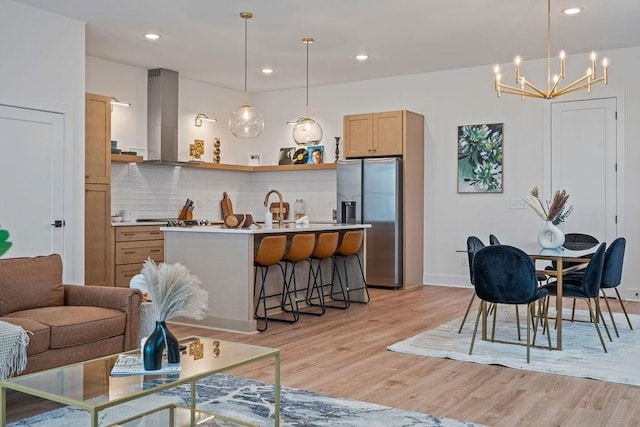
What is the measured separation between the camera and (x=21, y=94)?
5562 mm

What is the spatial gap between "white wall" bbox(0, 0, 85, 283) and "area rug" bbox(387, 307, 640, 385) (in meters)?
3.38

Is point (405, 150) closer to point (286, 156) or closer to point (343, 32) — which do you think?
point (343, 32)

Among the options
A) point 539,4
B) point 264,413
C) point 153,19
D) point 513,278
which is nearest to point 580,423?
point 513,278

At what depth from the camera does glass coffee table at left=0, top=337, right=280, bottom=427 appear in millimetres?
2178

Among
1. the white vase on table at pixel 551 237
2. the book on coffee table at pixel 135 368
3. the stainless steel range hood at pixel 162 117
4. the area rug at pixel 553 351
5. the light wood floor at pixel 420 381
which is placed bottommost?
the light wood floor at pixel 420 381

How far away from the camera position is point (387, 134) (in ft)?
26.9

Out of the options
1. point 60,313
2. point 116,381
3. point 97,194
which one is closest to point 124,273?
point 97,194

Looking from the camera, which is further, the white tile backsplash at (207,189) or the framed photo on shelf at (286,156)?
the framed photo on shelf at (286,156)

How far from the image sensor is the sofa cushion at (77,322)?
3.51m

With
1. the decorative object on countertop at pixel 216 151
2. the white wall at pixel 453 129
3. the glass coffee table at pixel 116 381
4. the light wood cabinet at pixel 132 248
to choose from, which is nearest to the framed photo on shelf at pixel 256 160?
the white wall at pixel 453 129

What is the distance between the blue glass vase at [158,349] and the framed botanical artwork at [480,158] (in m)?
6.14

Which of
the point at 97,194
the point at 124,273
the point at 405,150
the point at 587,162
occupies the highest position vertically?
the point at 405,150

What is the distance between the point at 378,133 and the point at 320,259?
101 inches

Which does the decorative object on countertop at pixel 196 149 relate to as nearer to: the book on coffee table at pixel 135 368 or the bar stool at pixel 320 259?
the bar stool at pixel 320 259
